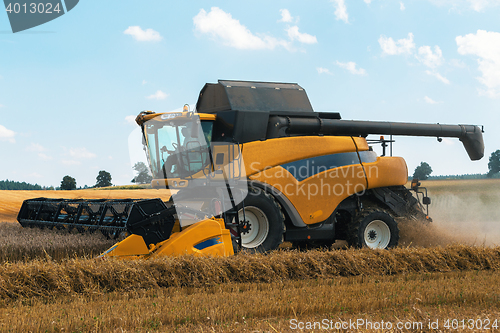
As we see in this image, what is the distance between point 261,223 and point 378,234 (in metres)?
2.71

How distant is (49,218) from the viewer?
7750 millimetres

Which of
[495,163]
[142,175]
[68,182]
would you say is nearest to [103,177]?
[68,182]

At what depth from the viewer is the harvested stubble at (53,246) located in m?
6.23

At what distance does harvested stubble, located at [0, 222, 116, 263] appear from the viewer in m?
6.23

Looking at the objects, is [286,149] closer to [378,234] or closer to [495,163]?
[378,234]

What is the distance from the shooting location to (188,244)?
5770mm

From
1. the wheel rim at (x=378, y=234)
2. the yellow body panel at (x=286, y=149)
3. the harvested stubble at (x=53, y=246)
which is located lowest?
the wheel rim at (x=378, y=234)

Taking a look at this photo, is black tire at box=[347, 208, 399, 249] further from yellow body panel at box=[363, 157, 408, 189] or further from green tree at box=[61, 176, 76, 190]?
green tree at box=[61, 176, 76, 190]

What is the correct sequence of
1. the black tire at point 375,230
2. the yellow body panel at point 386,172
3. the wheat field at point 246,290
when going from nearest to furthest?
1. the wheat field at point 246,290
2. the black tire at point 375,230
3. the yellow body panel at point 386,172

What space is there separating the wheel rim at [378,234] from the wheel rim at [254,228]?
2369 millimetres

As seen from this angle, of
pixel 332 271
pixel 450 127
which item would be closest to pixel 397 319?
pixel 332 271

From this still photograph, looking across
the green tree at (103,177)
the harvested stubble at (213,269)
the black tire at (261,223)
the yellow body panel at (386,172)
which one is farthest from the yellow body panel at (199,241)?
the green tree at (103,177)

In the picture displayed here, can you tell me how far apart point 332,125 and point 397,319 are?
5.04m

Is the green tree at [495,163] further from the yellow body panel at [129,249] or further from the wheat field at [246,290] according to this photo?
the yellow body panel at [129,249]
